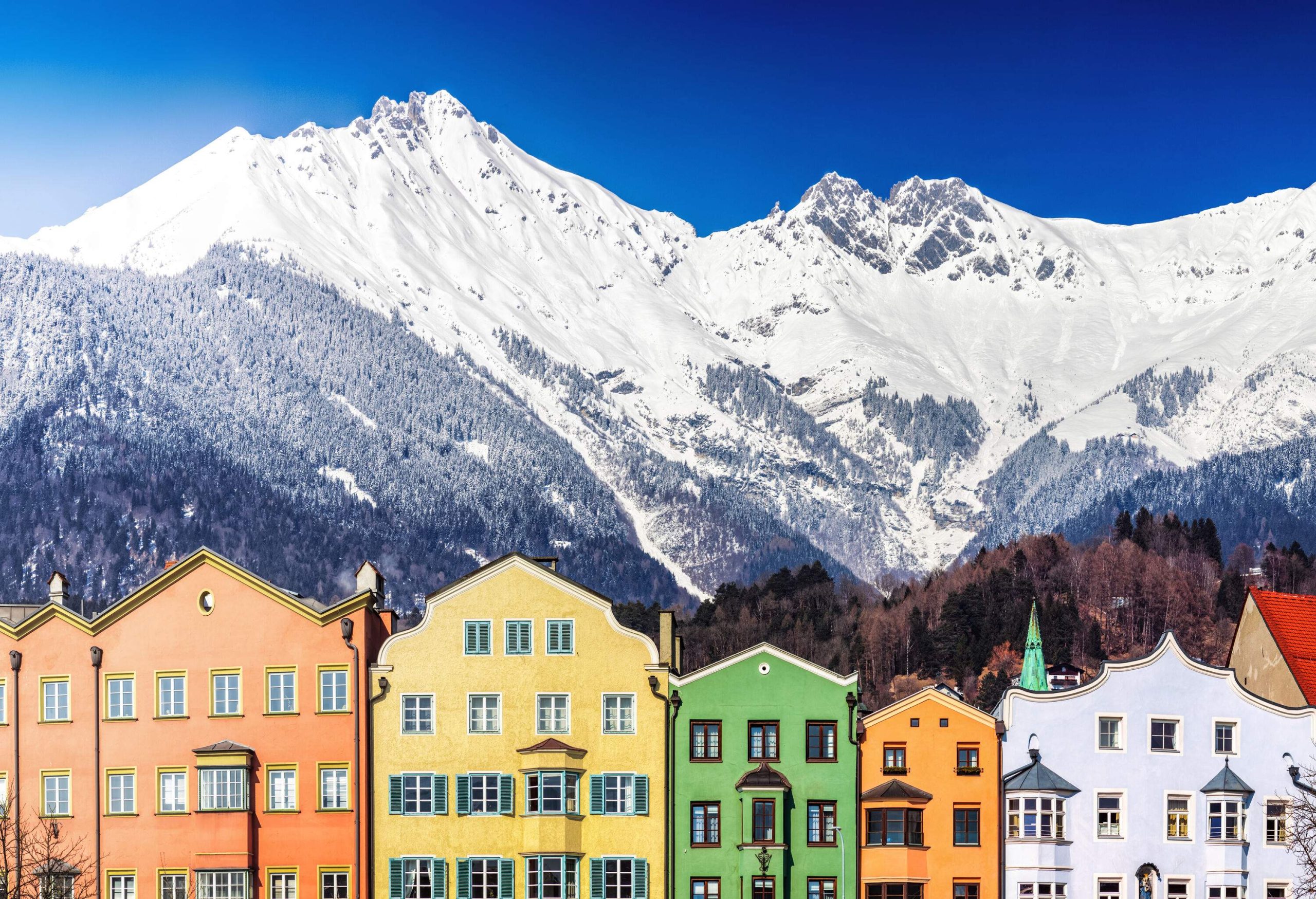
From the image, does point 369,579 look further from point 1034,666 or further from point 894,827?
point 1034,666

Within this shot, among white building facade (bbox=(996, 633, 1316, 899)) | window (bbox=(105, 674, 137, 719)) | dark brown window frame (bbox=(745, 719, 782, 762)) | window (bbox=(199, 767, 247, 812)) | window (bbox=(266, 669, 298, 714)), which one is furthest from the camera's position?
window (bbox=(105, 674, 137, 719))

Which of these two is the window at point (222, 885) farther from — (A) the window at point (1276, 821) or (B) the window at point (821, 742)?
(A) the window at point (1276, 821)

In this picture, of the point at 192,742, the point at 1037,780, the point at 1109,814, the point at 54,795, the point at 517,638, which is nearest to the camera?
the point at 1037,780

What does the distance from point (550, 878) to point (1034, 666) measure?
84937 millimetres

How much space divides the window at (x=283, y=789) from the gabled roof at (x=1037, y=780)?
32836mm

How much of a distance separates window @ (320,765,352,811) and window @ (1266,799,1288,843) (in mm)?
42467

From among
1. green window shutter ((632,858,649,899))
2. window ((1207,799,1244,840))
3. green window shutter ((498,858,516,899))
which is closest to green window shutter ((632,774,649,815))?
green window shutter ((632,858,649,899))

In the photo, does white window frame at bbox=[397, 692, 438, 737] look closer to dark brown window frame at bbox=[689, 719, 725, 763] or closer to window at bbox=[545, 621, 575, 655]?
window at bbox=[545, 621, 575, 655]

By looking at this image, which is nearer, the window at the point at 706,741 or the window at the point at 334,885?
the window at the point at 334,885

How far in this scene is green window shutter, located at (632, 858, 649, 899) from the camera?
97.5 metres

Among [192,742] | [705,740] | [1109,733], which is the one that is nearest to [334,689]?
[192,742]

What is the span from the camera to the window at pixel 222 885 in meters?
97.3

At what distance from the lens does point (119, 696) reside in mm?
100188

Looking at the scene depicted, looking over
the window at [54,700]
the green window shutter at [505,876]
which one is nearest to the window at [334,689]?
the green window shutter at [505,876]
